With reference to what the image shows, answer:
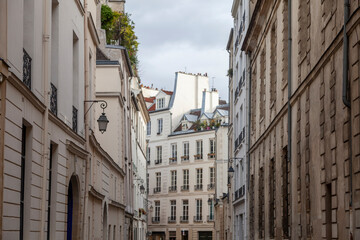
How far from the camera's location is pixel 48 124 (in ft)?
43.1

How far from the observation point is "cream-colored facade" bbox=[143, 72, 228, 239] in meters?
63.5

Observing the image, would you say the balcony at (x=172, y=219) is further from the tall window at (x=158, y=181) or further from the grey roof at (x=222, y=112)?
the grey roof at (x=222, y=112)

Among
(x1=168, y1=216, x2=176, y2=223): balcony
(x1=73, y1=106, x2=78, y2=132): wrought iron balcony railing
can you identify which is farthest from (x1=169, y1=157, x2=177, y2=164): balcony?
(x1=73, y1=106, x2=78, y2=132): wrought iron balcony railing

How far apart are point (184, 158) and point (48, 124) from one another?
52926 mm

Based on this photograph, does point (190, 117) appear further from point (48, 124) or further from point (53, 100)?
point (48, 124)

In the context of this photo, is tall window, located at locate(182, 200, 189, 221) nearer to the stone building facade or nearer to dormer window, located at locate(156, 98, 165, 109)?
dormer window, located at locate(156, 98, 165, 109)

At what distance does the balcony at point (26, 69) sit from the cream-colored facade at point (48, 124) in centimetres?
2

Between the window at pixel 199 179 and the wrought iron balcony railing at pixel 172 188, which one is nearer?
the window at pixel 199 179

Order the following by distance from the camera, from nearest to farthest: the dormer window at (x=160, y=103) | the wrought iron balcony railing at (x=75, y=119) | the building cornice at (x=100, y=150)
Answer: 1. the wrought iron balcony railing at (x=75, y=119)
2. the building cornice at (x=100, y=150)
3. the dormer window at (x=160, y=103)

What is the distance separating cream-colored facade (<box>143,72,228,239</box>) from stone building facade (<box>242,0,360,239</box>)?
38.4 metres

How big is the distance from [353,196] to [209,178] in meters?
53.0

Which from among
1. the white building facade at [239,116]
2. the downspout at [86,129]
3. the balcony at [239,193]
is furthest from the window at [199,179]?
the downspout at [86,129]

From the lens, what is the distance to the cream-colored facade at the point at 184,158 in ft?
208

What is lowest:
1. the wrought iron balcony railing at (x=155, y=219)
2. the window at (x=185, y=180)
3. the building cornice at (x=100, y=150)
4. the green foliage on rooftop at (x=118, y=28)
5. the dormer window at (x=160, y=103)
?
the wrought iron balcony railing at (x=155, y=219)
